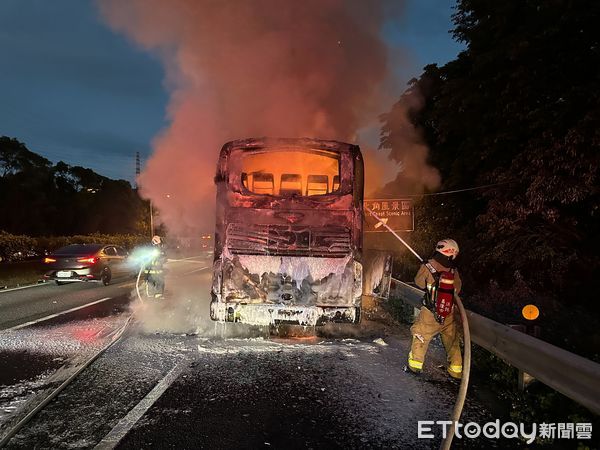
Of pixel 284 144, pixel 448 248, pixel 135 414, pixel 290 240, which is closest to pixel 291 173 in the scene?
pixel 284 144

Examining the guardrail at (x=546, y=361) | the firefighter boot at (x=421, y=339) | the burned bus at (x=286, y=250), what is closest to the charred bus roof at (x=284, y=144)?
the burned bus at (x=286, y=250)

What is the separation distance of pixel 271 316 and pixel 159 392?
2.17 meters

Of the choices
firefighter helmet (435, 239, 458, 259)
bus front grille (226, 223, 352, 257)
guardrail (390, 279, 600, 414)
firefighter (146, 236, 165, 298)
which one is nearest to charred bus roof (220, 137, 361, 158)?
bus front grille (226, 223, 352, 257)

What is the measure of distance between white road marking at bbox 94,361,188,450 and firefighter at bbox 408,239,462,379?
2698 mm

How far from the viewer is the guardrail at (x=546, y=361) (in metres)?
3.55

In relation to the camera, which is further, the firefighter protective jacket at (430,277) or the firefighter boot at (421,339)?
the firefighter protective jacket at (430,277)

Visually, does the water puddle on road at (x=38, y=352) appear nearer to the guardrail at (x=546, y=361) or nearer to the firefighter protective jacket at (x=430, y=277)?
the firefighter protective jacket at (x=430, y=277)

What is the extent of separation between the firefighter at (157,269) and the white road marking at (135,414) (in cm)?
611

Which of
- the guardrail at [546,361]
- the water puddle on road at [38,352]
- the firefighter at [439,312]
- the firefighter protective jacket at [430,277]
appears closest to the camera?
the guardrail at [546,361]

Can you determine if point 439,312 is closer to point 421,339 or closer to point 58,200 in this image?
point 421,339

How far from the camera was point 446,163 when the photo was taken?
18266 mm

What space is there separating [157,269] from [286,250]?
5589 millimetres

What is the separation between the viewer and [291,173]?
9031mm

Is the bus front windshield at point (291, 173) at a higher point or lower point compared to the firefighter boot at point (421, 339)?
higher
